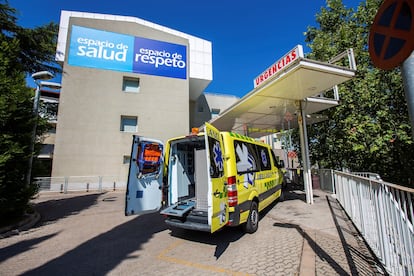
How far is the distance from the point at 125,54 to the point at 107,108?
5.22 meters

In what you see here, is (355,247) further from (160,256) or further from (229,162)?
(160,256)

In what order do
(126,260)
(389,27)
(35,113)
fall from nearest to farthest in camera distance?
(389,27) → (126,260) → (35,113)

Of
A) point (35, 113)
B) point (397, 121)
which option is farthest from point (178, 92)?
point (397, 121)

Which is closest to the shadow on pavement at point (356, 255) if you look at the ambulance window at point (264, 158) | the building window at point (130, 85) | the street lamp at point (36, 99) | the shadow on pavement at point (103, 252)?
the ambulance window at point (264, 158)

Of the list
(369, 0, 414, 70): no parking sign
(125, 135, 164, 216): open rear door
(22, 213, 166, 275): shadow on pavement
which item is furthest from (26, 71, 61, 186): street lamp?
(369, 0, 414, 70): no parking sign

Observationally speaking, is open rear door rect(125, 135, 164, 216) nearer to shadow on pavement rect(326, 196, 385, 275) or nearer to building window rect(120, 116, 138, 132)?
shadow on pavement rect(326, 196, 385, 275)

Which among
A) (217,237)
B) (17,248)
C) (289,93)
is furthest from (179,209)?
(289,93)

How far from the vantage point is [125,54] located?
58.8 ft

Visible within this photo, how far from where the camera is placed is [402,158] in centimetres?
1034

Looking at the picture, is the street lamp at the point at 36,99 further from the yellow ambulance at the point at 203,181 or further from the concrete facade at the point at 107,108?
the concrete facade at the point at 107,108

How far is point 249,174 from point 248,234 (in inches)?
A: 57.6

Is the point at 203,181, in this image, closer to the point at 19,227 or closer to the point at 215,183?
the point at 215,183

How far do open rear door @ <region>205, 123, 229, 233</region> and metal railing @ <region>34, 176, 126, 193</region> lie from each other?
1367cm

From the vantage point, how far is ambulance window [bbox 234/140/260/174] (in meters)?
4.86
